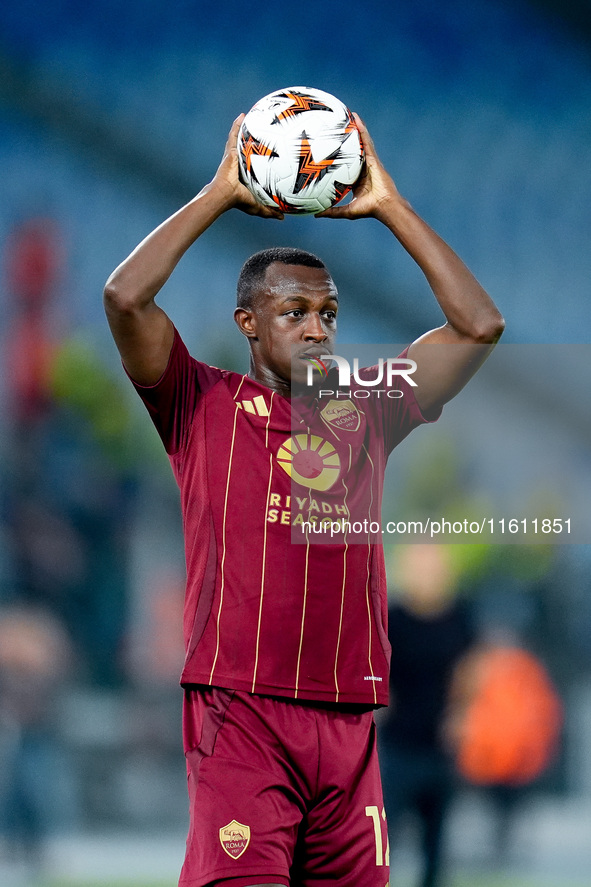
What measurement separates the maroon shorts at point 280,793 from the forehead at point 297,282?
927 millimetres

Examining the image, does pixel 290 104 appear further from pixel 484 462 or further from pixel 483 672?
pixel 483 672

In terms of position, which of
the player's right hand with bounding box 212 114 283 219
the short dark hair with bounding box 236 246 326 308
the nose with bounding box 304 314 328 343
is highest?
the player's right hand with bounding box 212 114 283 219

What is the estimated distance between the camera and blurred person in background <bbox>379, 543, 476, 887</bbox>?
3.41 metres

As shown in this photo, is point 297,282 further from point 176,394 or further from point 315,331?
point 176,394

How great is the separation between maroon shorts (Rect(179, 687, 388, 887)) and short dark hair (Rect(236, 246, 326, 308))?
0.96 meters

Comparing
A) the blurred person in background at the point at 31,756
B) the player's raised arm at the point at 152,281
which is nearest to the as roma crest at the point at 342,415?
the player's raised arm at the point at 152,281

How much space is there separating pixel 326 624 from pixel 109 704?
1.53 m

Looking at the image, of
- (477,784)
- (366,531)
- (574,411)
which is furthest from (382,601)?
(574,411)

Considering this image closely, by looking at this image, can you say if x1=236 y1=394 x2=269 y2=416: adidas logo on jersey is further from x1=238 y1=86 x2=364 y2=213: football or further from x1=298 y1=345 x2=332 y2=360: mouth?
x1=238 y1=86 x2=364 y2=213: football

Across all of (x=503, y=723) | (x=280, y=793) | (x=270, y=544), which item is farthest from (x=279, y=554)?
(x=503, y=723)

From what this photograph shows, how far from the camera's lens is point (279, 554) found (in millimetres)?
2162

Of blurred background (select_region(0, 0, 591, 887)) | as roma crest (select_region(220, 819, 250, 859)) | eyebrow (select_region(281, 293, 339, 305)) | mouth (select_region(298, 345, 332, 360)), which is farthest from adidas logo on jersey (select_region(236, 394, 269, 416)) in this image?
blurred background (select_region(0, 0, 591, 887))

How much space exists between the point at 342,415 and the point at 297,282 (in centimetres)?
33

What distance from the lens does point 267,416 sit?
7.57 ft
